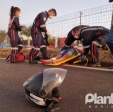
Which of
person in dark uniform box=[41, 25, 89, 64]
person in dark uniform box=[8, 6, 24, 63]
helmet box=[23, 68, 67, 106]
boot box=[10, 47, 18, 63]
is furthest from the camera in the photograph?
person in dark uniform box=[8, 6, 24, 63]

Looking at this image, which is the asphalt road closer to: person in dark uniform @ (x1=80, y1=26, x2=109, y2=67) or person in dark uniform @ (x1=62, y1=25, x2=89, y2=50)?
person in dark uniform @ (x1=80, y1=26, x2=109, y2=67)

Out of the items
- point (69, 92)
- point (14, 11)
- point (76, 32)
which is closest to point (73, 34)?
point (76, 32)

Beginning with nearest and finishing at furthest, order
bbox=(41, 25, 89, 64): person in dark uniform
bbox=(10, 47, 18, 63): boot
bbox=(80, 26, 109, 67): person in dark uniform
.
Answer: bbox=(80, 26, 109, 67): person in dark uniform → bbox=(41, 25, 89, 64): person in dark uniform → bbox=(10, 47, 18, 63): boot

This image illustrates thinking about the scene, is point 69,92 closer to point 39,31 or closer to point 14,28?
point 39,31

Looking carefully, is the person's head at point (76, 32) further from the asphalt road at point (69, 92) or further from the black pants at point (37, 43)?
the asphalt road at point (69, 92)

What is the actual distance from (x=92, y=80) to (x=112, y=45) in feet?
4.58

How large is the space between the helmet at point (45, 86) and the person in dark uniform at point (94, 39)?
11.3ft

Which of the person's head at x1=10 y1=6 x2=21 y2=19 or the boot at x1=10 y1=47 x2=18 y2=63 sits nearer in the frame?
the boot at x1=10 y1=47 x2=18 y2=63

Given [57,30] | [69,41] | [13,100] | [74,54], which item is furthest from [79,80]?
[57,30]

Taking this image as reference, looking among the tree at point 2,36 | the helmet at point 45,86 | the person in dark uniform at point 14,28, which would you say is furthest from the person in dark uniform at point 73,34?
the tree at point 2,36

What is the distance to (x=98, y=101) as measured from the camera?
8.61 feet

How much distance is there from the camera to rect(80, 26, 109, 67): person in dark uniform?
5922 millimetres

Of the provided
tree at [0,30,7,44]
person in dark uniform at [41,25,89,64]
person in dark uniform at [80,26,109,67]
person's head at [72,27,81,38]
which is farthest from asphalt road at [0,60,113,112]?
tree at [0,30,7,44]

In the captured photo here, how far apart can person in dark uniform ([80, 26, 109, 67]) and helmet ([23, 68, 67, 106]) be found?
3443mm
